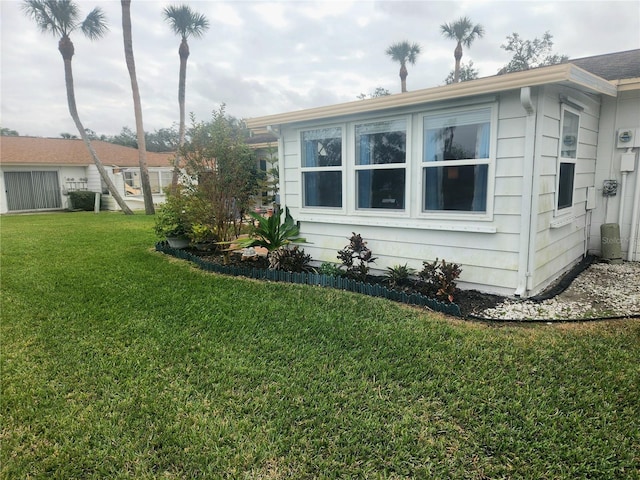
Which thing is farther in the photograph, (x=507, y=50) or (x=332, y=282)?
(x=507, y=50)

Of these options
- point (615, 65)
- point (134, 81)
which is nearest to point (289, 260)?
point (615, 65)

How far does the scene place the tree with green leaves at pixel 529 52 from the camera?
1068 inches

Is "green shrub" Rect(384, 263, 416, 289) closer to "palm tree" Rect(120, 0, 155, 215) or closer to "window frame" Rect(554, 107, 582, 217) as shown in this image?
"window frame" Rect(554, 107, 582, 217)

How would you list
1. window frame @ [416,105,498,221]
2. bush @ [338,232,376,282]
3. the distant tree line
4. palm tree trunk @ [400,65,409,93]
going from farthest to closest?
palm tree trunk @ [400,65,409,93] < the distant tree line < bush @ [338,232,376,282] < window frame @ [416,105,498,221]

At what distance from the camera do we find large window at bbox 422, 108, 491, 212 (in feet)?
15.2

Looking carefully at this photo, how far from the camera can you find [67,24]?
1595 cm

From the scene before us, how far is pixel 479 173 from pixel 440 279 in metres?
1.36

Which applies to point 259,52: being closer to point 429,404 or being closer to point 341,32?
point 341,32

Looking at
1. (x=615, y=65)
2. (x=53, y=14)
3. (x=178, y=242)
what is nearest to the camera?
(x=615, y=65)

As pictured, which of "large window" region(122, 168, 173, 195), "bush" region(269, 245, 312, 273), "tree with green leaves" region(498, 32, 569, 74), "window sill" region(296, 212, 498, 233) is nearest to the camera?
"window sill" region(296, 212, 498, 233)

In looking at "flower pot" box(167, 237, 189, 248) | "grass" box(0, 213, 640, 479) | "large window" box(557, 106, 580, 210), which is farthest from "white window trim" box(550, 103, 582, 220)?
"flower pot" box(167, 237, 189, 248)

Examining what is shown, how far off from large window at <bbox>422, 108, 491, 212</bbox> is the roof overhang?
36 centimetres

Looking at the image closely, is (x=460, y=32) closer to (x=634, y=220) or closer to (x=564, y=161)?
(x=634, y=220)

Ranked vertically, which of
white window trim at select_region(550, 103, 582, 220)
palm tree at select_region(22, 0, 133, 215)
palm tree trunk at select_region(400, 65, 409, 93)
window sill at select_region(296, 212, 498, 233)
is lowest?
window sill at select_region(296, 212, 498, 233)
